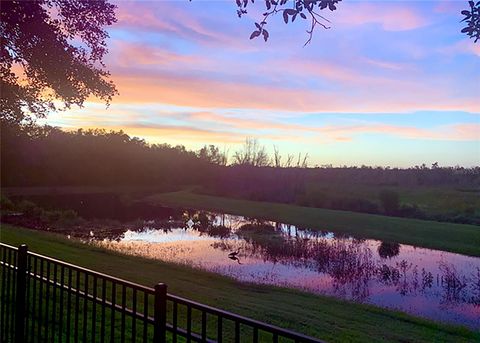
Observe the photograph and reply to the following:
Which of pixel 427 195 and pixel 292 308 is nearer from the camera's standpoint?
pixel 292 308

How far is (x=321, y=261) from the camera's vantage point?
2052cm

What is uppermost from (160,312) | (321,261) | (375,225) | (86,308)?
(160,312)

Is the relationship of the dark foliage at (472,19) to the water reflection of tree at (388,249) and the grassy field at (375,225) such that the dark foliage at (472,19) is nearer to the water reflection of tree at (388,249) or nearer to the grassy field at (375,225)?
the water reflection of tree at (388,249)

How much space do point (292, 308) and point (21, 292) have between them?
23.5 ft

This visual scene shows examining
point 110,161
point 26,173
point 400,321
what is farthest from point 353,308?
point 110,161

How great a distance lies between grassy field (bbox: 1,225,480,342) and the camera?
9.51m

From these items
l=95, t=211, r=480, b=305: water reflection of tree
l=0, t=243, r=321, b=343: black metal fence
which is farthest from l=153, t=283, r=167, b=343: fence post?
l=95, t=211, r=480, b=305: water reflection of tree

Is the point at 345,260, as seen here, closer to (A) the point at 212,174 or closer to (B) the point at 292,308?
(B) the point at 292,308

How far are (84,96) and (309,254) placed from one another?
14.8 m

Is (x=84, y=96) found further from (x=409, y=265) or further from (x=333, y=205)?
(x=333, y=205)

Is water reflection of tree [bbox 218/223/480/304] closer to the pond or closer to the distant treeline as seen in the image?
the pond

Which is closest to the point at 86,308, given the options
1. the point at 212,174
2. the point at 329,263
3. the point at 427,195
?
the point at 329,263

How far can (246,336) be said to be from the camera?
324 inches

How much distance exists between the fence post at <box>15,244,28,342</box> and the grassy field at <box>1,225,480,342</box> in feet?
17.2
